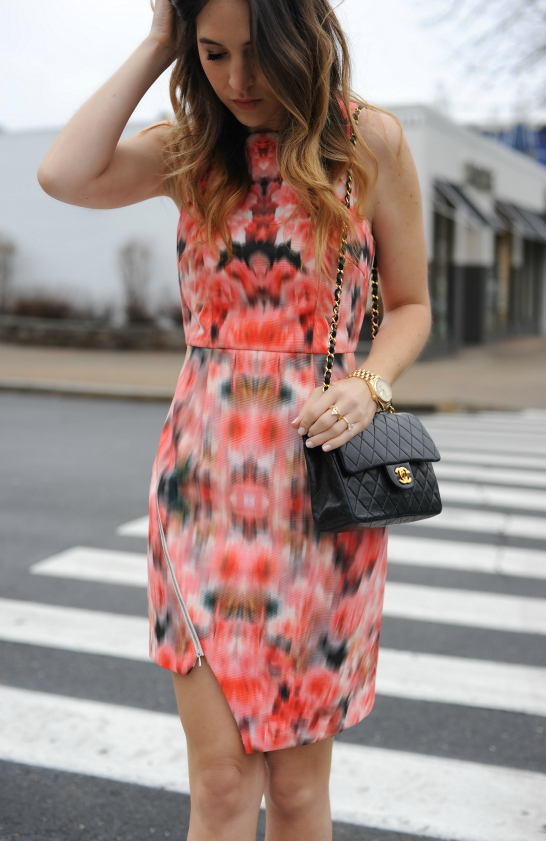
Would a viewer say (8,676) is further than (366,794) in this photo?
Yes

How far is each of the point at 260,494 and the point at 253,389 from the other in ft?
0.67

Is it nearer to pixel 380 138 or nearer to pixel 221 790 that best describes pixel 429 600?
pixel 221 790

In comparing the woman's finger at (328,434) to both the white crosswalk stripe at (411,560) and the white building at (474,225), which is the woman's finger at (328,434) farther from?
the white building at (474,225)

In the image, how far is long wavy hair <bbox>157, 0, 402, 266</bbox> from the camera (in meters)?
1.55

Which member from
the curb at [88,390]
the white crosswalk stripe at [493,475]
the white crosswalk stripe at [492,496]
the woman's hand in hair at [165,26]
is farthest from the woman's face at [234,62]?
the curb at [88,390]

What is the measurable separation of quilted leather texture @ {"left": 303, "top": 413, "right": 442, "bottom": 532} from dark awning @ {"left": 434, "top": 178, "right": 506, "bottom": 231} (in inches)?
724

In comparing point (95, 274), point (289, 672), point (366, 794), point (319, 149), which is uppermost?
point (95, 274)

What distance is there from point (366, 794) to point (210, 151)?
2145 mm

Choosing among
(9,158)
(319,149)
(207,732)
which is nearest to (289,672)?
(207,732)

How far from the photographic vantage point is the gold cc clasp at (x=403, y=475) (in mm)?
1608

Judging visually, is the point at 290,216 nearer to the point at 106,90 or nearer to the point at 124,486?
the point at 106,90

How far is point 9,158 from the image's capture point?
22469mm

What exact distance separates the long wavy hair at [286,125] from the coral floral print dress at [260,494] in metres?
0.04

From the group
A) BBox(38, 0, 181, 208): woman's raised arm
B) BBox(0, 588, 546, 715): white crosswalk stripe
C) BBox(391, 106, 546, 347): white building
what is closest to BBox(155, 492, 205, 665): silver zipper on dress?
BBox(38, 0, 181, 208): woman's raised arm
